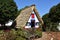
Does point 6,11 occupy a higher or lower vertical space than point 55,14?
higher

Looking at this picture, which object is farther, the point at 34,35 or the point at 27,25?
the point at 27,25

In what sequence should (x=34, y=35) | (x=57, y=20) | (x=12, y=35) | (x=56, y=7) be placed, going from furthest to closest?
(x=56, y=7)
(x=57, y=20)
(x=34, y=35)
(x=12, y=35)

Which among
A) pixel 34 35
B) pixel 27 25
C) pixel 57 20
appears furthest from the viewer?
pixel 57 20

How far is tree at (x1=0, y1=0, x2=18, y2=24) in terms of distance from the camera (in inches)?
1787

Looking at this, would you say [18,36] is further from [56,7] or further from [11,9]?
[56,7]

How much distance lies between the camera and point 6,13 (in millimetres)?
45781

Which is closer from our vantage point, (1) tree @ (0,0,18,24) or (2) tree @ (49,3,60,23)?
(1) tree @ (0,0,18,24)

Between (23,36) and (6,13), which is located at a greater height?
(6,13)

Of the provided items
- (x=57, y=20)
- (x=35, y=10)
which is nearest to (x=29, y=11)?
(x=35, y=10)

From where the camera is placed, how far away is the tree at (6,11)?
149 feet

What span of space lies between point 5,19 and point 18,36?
22274 mm

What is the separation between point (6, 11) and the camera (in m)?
46.0

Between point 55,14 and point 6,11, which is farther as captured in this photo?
point 55,14

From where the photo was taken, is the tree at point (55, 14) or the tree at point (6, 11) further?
the tree at point (55, 14)
